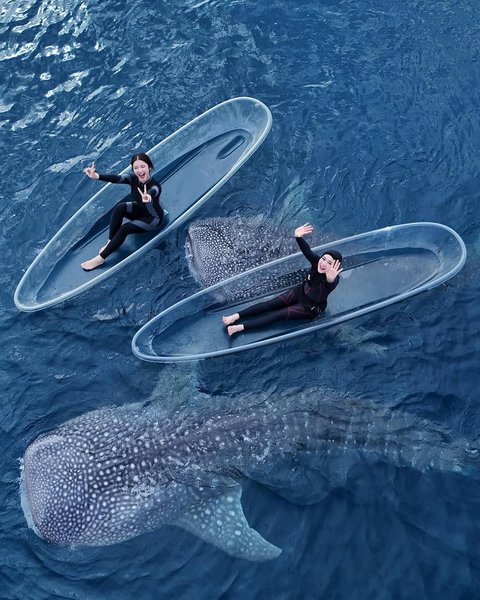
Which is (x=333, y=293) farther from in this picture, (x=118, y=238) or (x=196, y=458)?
(x=118, y=238)

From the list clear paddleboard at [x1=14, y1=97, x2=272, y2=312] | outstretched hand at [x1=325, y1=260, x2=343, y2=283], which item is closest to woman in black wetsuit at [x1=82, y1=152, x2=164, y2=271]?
clear paddleboard at [x1=14, y1=97, x2=272, y2=312]

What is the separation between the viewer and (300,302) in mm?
8742

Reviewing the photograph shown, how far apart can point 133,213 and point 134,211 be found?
0.04 metres

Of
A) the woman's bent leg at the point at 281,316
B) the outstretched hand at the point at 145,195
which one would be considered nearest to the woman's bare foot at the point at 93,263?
the outstretched hand at the point at 145,195

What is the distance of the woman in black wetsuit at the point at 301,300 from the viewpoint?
329 inches

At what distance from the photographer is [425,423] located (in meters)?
8.29

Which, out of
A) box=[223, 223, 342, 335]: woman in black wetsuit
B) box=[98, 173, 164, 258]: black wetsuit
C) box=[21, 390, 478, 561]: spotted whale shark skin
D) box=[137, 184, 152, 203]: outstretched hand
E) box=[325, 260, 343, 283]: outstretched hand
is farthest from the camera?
box=[98, 173, 164, 258]: black wetsuit

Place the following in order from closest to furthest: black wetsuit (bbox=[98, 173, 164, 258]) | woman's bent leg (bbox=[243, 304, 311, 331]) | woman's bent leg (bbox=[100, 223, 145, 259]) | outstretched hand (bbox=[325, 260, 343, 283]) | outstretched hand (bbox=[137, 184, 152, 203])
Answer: outstretched hand (bbox=[325, 260, 343, 283])
woman's bent leg (bbox=[243, 304, 311, 331])
outstretched hand (bbox=[137, 184, 152, 203])
black wetsuit (bbox=[98, 173, 164, 258])
woman's bent leg (bbox=[100, 223, 145, 259])

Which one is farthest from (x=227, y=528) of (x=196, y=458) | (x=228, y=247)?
(x=228, y=247)

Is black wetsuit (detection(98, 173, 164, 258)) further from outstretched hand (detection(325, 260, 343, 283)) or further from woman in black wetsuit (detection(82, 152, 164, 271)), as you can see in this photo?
outstretched hand (detection(325, 260, 343, 283))

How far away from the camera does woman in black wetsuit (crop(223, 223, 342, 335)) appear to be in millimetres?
8367

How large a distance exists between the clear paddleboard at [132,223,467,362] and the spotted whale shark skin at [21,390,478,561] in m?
0.94

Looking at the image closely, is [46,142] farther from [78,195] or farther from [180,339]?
[180,339]

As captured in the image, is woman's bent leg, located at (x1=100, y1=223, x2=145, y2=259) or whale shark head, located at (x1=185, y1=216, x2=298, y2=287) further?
woman's bent leg, located at (x1=100, y1=223, x2=145, y2=259)
